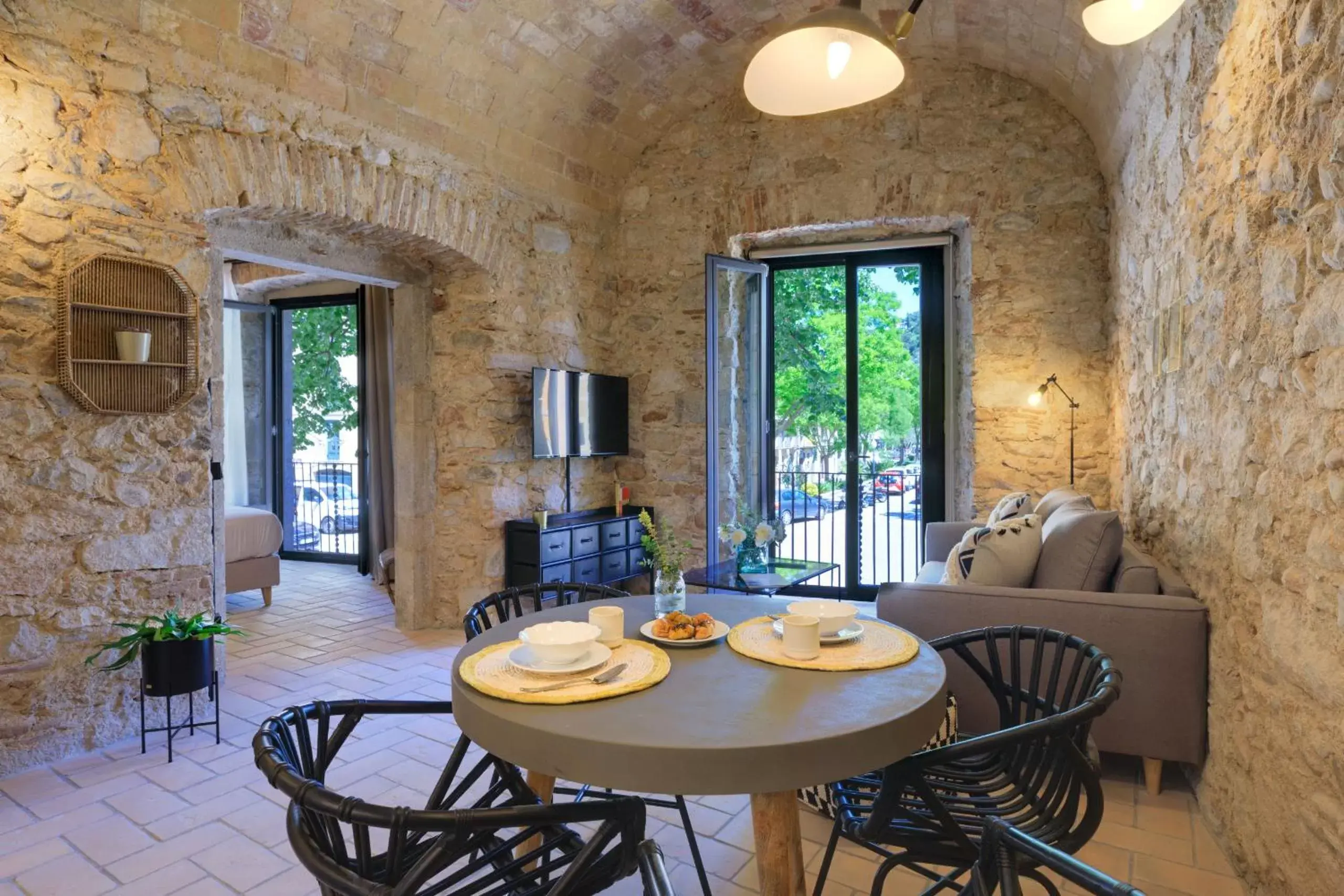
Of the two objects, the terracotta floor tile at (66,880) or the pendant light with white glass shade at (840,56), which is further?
the terracotta floor tile at (66,880)

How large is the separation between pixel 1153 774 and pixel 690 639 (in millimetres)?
1837

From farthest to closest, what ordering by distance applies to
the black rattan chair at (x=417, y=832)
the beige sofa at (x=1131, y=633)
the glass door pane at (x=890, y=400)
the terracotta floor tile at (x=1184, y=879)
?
the glass door pane at (x=890, y=400) → the beige sofa at (x=1131, y=633) → the terracotta floor tile at (x=1184, y=879) → the black rattan chair at (x=417, y=832)

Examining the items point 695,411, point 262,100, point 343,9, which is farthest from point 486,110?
point 695,411

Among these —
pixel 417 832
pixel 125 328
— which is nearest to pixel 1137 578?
pixel 417 832

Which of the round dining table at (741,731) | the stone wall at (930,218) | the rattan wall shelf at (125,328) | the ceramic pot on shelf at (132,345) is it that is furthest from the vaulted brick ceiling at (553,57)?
the round dining table at (741,731)

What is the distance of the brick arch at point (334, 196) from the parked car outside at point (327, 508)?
11.9ft

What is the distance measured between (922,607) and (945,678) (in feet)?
4.04

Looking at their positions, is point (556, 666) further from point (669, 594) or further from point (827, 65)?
point (827, 65)

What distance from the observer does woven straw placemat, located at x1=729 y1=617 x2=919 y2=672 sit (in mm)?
1660

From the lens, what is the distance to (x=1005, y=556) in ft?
9.41

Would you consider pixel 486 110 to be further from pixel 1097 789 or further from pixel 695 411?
pixel 1097 789

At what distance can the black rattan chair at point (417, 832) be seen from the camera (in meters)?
1.09

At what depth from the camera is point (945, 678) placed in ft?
5.22

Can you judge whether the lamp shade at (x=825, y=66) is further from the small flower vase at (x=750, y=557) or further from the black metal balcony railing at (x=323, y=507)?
the black metal balcony railing at (x=323, y=507)
